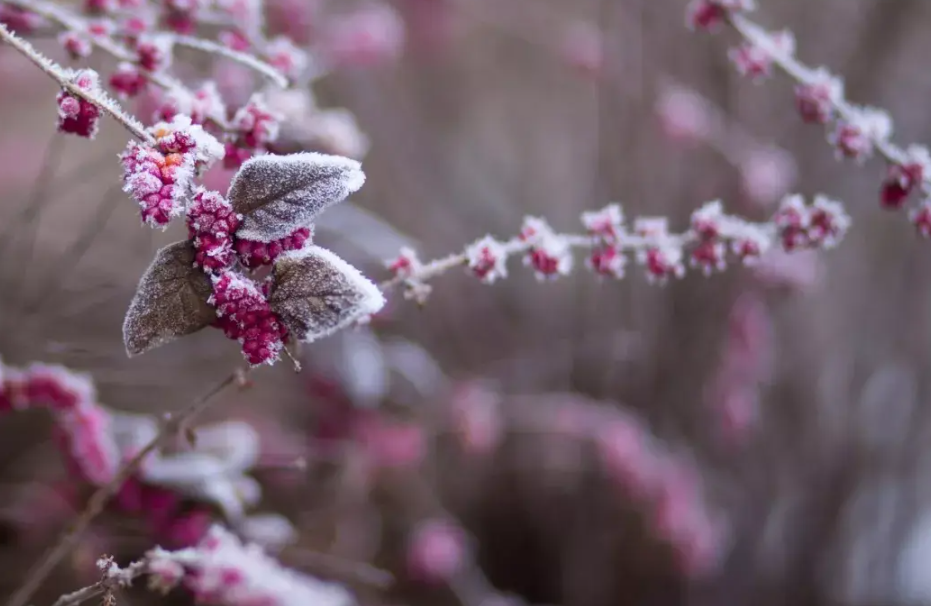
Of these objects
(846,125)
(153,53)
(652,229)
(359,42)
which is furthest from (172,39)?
(359,42)

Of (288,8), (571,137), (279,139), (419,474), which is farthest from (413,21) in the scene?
(279,139)

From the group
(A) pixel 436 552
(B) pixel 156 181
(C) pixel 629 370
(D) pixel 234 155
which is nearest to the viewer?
(B) pixel 156 181

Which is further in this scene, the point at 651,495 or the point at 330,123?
the point at 651,495

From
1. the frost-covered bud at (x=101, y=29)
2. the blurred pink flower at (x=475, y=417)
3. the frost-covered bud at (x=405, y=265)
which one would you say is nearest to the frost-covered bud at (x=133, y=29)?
the frost-covered bud at (x=101, y=29)

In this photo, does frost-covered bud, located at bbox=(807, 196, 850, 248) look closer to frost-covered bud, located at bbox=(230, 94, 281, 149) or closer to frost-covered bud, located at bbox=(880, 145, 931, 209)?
frost-covered bud, located at bbox=(880, 145, 931, 209)

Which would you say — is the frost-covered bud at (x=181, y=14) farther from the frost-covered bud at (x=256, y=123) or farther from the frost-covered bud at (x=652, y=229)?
the frost-covered bud at (x=652, y=229)

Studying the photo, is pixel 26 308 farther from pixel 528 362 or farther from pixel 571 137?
pixel 571 137

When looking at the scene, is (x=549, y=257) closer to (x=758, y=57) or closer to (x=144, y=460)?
(x=758, y=57)
